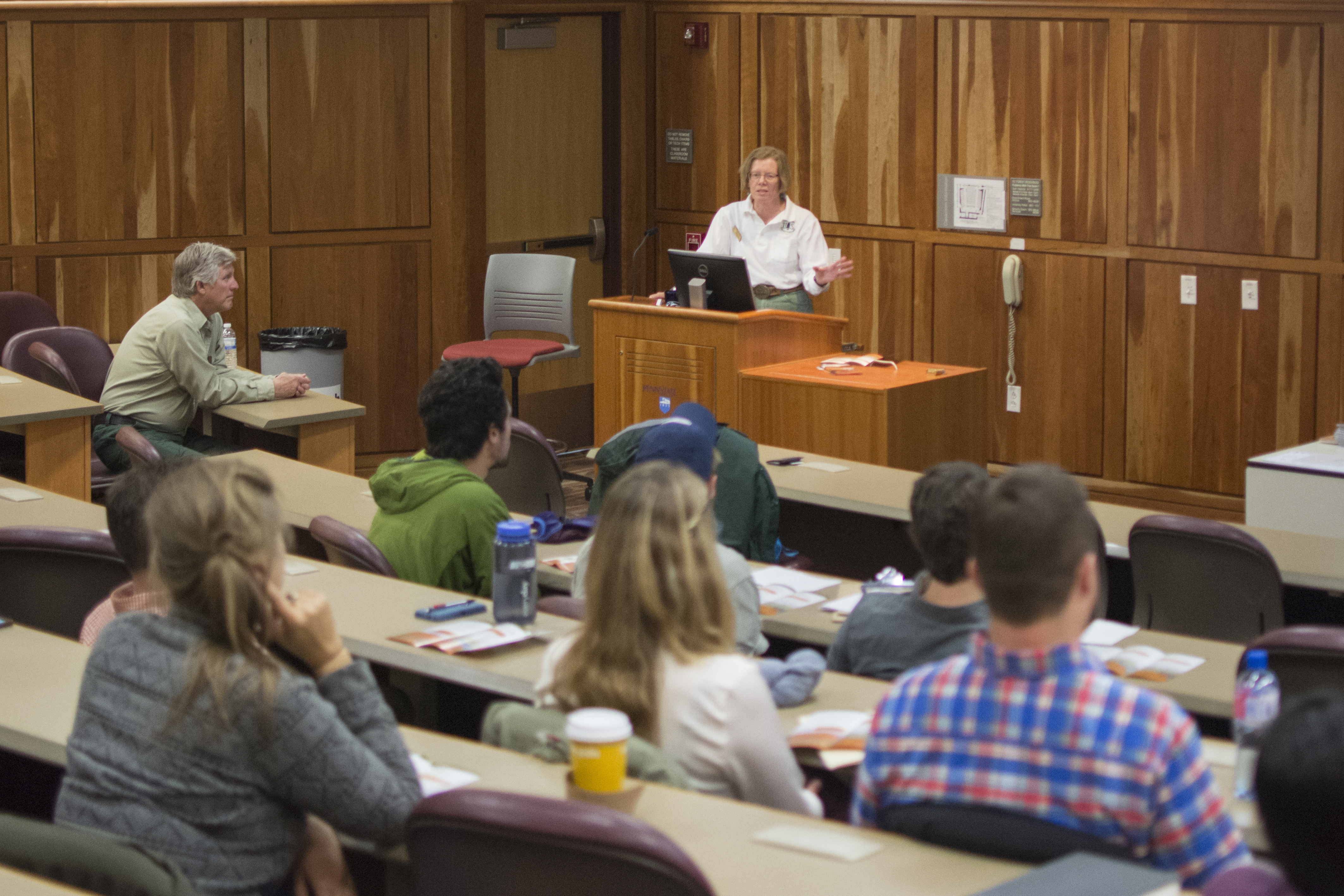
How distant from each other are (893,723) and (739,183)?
7.40 meters

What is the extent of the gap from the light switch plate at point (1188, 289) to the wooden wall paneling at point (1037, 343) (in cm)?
39

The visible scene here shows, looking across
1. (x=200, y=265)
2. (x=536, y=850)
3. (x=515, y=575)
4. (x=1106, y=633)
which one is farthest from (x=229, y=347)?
(x=536, y=850)

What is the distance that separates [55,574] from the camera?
406 cm

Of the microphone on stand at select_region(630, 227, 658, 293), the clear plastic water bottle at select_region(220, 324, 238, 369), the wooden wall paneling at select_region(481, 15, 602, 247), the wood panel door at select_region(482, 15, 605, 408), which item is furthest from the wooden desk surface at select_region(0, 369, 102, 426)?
the microphone on stand at select_region(630, 227, 658, 293)

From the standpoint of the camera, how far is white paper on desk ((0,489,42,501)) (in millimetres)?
4891

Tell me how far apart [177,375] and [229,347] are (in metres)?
0.79

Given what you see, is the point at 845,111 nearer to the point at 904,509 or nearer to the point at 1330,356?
the point at 1330,356

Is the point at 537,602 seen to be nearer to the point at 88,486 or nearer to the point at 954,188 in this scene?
the point at 88,486

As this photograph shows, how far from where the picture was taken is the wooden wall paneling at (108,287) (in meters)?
8.22

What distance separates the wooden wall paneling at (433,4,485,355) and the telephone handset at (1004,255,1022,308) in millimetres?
2761

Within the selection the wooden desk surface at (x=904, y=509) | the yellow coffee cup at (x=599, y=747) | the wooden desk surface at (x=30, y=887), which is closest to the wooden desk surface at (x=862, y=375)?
the wooden desk surface at (x=904, y=509)

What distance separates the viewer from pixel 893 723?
7.67 feet

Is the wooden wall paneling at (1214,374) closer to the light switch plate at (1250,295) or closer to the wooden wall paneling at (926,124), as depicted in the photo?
the light switch plate at (1250,295)

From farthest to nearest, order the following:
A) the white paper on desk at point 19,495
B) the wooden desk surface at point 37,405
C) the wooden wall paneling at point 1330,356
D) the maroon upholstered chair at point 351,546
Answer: the wooden wall paneling at point 1330,356
the wooden desk surface at point 37,405
the white paper on desk at point 19,495
the maroon upholstered chair at point 351,546
